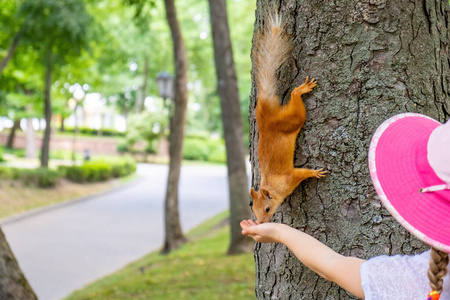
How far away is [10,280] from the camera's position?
10.5ft

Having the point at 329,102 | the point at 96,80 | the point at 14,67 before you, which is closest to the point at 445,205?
the point at 329,102

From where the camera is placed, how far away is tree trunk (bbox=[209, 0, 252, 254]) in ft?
25.7

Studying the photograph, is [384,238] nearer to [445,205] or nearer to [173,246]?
[445,205]

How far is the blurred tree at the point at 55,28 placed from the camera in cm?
1253

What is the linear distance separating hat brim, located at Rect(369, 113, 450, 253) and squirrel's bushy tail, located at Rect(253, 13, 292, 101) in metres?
0.43

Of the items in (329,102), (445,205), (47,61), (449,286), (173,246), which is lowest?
(173,246)

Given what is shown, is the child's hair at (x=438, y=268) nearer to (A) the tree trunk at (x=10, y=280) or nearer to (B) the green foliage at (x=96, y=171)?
(A) the tree trunk at (x=10, y=280)

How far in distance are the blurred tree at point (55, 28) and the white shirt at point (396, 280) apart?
12.5m

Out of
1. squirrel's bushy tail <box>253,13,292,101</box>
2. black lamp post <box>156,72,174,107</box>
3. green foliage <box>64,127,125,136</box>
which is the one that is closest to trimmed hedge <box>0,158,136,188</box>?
black lamp post <box>156,72,174,107</box>

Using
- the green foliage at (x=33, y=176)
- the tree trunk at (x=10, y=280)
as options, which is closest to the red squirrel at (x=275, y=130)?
the tree trunk at (x=10, y=280)

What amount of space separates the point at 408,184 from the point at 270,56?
66cm

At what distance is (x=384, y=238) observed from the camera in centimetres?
161

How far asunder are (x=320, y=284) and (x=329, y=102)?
0.60 metres

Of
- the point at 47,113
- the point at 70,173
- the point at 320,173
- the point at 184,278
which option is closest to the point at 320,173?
the point at 320,173
